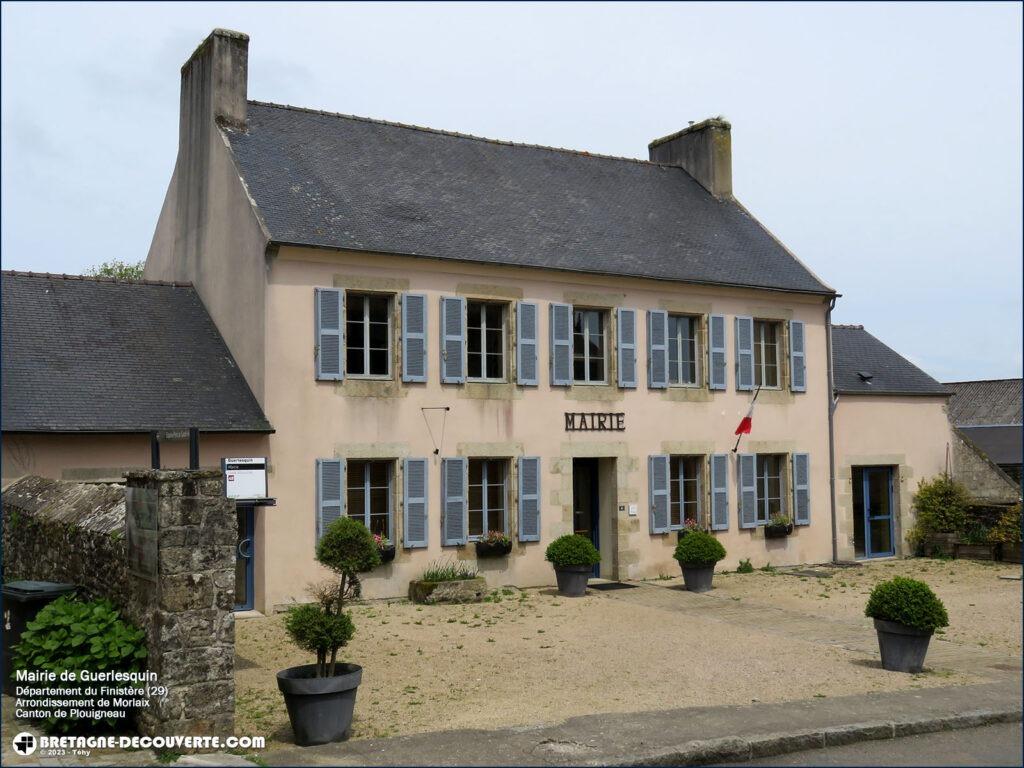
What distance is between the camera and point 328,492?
43.1 feet

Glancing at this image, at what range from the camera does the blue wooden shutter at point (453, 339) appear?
14.2 m

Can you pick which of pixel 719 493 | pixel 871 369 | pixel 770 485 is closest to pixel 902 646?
pixel 719 493

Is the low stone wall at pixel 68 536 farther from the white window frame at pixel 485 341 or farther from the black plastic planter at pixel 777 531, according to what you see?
the black plastic planter at pixel 777 531

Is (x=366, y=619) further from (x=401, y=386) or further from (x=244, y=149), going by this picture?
(x=244, y=149)

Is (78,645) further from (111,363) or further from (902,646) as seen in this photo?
(111,363)

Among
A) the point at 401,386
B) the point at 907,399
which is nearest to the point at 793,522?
the point at 907,399

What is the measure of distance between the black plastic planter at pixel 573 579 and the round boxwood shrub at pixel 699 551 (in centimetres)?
152

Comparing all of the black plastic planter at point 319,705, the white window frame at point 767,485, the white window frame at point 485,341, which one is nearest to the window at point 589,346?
the white window frame at point 485,341

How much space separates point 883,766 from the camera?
20.5ft

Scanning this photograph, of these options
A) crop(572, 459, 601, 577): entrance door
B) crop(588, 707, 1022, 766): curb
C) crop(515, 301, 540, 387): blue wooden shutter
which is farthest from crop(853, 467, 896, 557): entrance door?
crop(588, 707, 1022, 766): curb

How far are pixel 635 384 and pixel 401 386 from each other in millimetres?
3978

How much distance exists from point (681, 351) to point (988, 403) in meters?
20.5

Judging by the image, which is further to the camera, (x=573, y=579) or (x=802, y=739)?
(x=573, y=579)

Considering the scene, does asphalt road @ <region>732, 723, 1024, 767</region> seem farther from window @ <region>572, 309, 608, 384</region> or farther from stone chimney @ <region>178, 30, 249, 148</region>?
stone chimney @ <region>178, 30, 249, 148</region>
